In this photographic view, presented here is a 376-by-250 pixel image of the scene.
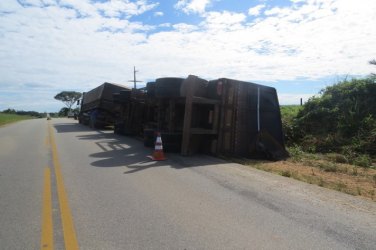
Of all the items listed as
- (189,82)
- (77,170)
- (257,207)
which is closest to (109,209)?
(257,207)

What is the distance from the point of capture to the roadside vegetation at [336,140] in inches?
353

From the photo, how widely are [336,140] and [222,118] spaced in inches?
183

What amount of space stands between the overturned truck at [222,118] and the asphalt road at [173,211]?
9.77ft

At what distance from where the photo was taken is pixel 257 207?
5910 millimetres

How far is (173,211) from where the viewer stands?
5633 mm

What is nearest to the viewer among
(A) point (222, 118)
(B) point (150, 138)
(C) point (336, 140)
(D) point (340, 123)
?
(A) point (222, 118)

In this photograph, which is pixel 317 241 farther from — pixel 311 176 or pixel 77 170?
pixel 77 170

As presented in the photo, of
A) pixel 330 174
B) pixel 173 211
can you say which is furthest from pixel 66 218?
pixel 330 174

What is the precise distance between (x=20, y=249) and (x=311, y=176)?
265 inches

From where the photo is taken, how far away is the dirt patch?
7.70 metres

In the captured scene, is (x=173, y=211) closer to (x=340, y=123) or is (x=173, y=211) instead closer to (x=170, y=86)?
(x=170, y=86)

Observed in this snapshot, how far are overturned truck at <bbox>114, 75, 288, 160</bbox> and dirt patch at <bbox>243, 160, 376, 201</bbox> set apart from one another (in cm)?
142

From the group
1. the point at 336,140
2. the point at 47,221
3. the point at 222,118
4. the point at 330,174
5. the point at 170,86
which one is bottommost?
the point at 47,221

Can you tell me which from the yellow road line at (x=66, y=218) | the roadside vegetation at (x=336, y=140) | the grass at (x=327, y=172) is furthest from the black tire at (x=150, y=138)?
the yellow road line at (x=66, y=218)
